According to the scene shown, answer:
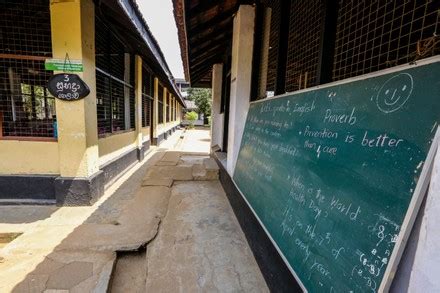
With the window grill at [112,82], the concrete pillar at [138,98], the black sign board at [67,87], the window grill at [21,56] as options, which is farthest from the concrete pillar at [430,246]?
the concrete pillar at [138,98]

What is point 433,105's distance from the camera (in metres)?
1.02

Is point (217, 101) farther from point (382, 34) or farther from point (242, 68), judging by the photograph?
point (382, 34)

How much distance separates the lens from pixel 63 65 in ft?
13.6

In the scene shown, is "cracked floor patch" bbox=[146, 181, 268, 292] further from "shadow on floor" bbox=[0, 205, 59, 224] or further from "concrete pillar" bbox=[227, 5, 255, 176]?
"shadow on floor" bbox=[0, 205, 59, 224]

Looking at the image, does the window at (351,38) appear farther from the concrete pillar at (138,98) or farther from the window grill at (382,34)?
the concrete pillar at (138,98)

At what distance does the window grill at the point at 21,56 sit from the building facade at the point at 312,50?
244 centimetres

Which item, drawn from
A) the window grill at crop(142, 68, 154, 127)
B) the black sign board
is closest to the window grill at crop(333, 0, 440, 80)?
the black sign board

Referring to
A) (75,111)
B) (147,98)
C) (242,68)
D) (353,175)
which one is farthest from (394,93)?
(147,98)

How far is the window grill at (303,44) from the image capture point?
2695 mm

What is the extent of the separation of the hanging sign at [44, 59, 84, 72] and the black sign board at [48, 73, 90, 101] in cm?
10

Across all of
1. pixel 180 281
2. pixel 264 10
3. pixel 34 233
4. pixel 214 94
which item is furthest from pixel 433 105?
pixel 214 94

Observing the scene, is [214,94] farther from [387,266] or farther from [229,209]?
[387,266]

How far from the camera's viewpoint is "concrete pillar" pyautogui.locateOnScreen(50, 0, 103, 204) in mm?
4094

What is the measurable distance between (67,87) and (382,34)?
4.42 meters
